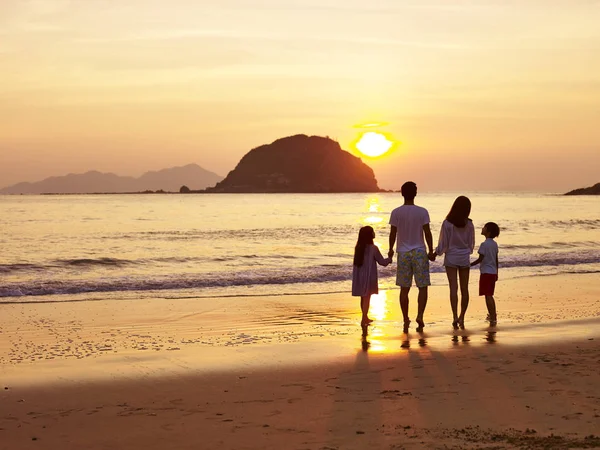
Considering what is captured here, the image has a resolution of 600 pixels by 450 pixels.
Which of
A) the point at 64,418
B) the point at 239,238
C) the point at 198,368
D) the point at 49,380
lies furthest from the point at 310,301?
the point at 239,238

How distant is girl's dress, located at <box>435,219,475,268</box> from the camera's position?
10.6 m

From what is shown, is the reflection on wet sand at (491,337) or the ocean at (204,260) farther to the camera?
the ocean at (204,260)

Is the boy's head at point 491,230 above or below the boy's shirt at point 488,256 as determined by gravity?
above

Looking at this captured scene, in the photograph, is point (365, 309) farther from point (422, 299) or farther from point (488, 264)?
point (488, 264)

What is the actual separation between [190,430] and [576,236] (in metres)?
38.5

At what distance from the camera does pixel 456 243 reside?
10625 millimetres

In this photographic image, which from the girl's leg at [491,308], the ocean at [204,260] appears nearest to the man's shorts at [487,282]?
the girl's leg at [491,308]

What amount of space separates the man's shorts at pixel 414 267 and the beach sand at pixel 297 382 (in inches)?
33.3

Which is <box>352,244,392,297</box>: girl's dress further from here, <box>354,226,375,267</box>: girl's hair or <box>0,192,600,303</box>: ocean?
<box>0,192,600,303</box>: ocean

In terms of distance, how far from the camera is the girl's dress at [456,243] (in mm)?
10617

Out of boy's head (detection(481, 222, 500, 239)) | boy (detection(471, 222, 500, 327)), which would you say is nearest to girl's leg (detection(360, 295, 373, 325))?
boy (detection(471, 222, 500, 327))

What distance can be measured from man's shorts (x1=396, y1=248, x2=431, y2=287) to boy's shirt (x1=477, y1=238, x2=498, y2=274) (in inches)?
50.2

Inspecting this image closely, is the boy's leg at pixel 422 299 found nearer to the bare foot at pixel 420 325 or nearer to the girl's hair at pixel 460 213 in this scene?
the bare foot at pixel 420 325

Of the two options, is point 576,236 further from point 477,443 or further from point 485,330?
point 477,443
